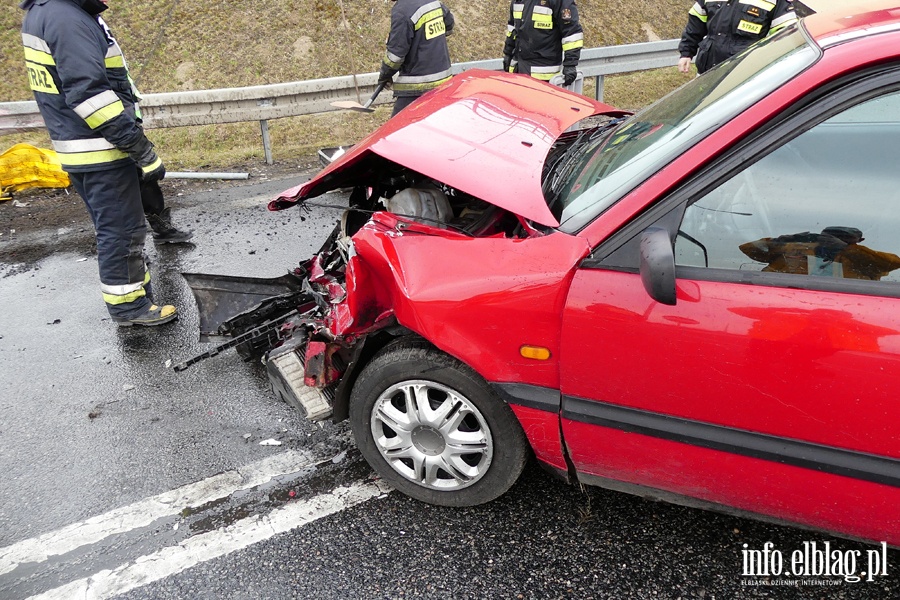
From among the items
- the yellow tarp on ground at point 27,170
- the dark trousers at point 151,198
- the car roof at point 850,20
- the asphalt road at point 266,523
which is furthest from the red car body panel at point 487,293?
the yellow tarp on ground at point 27,170

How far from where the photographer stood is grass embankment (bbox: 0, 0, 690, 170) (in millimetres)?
9109

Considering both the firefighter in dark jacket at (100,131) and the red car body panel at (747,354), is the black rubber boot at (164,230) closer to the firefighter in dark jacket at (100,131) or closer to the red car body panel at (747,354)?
the firefighter in dark jacket at (100,131)

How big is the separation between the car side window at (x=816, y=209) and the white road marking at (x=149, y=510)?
1808mm

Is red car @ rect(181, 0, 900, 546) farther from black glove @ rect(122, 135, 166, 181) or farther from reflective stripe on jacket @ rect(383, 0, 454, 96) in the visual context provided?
reflective stripe on jacket @ rect(383, 0, 454, 96)

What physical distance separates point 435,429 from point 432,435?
0.04 metres

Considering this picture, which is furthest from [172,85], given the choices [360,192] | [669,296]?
[669,296]

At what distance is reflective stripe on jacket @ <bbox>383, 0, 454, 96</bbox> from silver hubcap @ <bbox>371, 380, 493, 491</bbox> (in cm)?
444

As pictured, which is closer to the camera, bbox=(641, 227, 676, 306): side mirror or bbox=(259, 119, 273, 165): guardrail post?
bbox=(641, 227, 676, 306): side mirror

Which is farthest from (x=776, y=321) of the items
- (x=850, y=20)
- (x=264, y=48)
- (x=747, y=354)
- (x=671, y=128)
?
(x=264, y=48)

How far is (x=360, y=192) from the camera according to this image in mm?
3197

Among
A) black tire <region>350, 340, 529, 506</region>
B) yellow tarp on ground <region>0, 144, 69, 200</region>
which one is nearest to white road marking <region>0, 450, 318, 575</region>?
black tire <region>350, 340, 529, 506</region>

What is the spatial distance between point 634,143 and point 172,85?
9.34 metres

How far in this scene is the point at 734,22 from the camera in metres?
5.13

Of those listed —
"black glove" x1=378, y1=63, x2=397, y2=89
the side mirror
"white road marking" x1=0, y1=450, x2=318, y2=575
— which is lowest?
"white road marking" x1=0, y1=450, x2=318, y2=575
